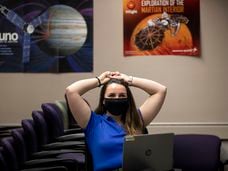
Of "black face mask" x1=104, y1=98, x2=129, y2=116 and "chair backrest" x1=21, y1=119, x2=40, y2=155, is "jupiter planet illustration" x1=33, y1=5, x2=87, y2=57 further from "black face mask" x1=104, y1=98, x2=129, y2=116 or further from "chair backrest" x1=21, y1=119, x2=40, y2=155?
"black face mask" x1=104, y1=98, x2=129, y2=116

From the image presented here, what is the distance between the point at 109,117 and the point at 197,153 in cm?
143

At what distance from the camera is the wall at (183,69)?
12.5ft

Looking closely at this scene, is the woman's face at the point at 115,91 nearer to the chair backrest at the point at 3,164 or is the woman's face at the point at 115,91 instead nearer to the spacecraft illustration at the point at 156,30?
the chair backrest at the point at 3,164

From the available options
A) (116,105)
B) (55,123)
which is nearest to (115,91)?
(116,105)

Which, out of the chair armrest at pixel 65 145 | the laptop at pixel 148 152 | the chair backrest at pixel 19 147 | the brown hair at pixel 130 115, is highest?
the brown hair at pixel 130 115

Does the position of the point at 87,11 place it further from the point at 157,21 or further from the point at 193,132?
the point at 193,132

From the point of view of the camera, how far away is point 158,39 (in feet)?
12.5

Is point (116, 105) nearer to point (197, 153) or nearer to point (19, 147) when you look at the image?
point (19, 147)

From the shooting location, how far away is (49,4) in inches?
153

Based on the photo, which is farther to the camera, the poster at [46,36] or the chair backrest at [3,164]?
the poster at [46,36]

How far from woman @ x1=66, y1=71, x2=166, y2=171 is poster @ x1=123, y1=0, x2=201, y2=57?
1.52m

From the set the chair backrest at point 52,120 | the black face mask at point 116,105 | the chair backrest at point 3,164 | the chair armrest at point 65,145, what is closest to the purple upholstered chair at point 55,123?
the chair backrest at point 52,120

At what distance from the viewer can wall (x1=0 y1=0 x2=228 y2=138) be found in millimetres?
3812

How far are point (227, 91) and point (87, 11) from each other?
1.76 metres
